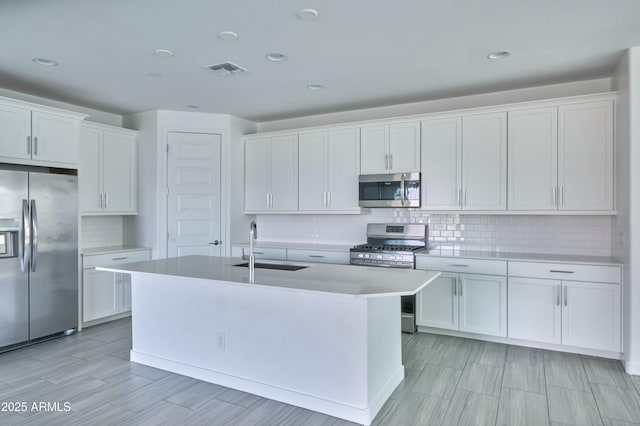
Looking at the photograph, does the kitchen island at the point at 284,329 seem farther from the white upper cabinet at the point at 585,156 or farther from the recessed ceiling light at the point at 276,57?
the white upper cabinet at the point at 585,156

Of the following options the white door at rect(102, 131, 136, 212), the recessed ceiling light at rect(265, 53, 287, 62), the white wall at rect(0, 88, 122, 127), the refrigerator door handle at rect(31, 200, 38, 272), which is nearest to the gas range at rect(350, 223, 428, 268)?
the recessed ceiling light at rect(265, 53, 287, 62)

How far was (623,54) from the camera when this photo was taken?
3.40 m

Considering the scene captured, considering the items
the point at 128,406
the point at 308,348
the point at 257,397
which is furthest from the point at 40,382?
the point at 308,348

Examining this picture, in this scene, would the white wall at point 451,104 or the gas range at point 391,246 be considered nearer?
the white wall at point 451,104

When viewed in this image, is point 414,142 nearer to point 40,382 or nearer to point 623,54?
point 623,54

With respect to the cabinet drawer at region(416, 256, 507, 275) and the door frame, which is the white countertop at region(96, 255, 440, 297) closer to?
the cabinet drawer at region(416, 256, 507, 275)

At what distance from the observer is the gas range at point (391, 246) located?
4.41 metres

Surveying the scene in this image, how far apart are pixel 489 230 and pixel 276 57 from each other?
2.97 m

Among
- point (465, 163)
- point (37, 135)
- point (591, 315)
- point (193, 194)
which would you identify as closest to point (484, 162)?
point (465, 163)

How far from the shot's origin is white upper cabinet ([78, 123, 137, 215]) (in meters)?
4.75

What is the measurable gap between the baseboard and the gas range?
1.42 meters

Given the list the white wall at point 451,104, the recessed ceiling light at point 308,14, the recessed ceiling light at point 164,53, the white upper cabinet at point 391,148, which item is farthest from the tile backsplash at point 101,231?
the recessed ceiling light at point 308,14

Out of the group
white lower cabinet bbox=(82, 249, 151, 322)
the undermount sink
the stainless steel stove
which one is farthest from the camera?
white lower cabinet bbox=(82, 249, 151, 322)

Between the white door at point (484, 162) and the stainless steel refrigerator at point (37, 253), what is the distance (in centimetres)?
426
